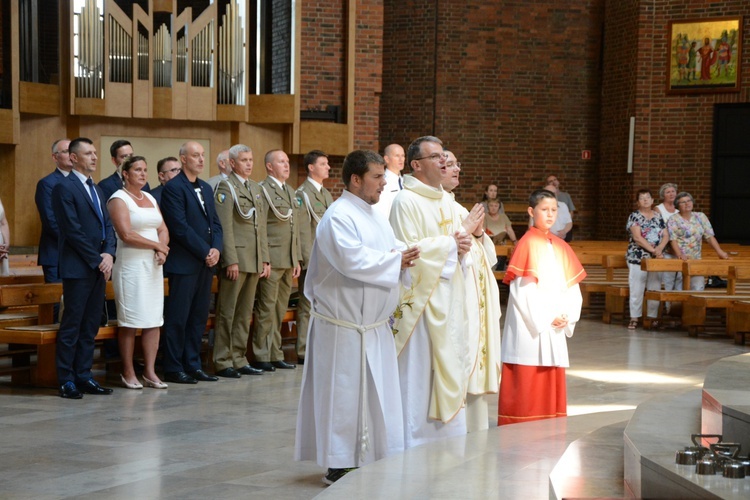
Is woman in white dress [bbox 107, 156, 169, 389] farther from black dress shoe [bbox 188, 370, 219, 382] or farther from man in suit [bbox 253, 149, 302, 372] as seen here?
man in suit [bbox 253, 149, 302, 372]

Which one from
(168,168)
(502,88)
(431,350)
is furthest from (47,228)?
(502,88)

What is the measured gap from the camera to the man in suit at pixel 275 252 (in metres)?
9.20

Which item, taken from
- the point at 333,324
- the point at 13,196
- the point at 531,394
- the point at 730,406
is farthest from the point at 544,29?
the point at 730,406

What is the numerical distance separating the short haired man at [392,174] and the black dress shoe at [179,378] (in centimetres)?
210

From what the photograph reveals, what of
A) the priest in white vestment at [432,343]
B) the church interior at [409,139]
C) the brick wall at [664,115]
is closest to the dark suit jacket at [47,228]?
the church interior at [409,139]

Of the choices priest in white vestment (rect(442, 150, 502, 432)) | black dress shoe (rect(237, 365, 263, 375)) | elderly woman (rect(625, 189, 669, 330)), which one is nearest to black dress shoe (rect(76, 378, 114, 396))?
black dress shoe (rect(237, 365, 263, 375))

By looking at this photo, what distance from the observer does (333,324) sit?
17.7 ft

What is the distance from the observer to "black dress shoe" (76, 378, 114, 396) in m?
8.02

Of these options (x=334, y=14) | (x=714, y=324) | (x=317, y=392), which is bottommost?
(x=714, y=324)

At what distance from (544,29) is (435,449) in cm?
1513

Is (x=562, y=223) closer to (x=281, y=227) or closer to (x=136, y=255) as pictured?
(x=281, y=227)

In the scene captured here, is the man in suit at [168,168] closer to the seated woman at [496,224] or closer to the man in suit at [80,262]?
the man in suit at [80,262]

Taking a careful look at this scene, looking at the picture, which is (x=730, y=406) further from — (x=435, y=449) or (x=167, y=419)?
(x=167, y=419)

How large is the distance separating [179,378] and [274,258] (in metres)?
1.39
